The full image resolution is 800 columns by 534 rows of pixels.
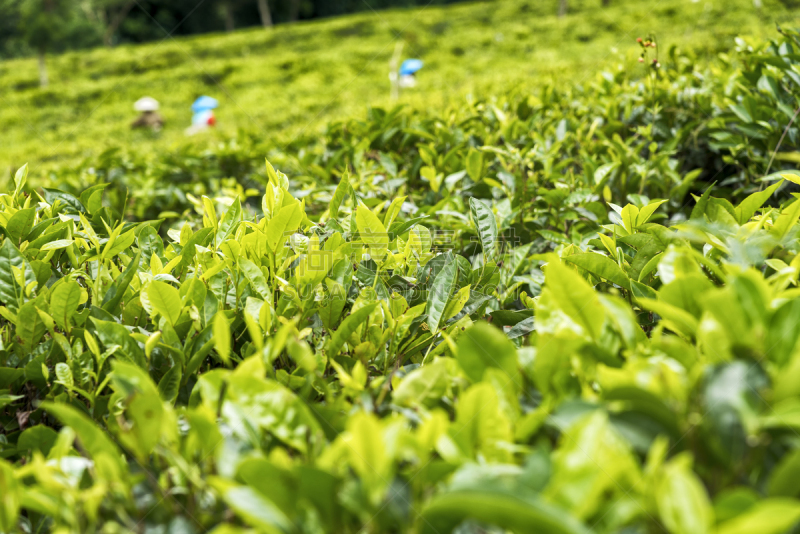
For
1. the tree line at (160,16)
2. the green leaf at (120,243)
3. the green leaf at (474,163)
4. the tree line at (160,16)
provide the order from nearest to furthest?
1. the green leaf at (120,243)
2. the green leaf at (474,163)
3. the tree line at (160,16)
4. the tree line at (160,16)

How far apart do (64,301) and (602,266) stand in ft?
3.86

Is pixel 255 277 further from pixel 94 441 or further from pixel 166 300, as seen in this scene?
pixel 94 441

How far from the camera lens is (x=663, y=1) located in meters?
21.1

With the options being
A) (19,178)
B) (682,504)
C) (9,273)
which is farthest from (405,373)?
(19,178)

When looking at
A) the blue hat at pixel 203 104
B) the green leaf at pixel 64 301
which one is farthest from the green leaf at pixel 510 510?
the blue hat at pixel 203 104

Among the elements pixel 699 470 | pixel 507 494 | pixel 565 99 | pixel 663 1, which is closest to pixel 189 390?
pixel 507 494

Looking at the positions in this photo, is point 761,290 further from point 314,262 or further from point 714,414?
point 314,262

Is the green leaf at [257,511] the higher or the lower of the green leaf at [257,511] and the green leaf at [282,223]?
the lower

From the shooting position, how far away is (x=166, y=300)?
3.66 ft

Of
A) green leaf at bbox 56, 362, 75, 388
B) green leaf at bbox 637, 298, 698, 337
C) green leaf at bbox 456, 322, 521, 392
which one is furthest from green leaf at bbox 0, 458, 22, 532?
green leaf at bbox 637, 298, 698, 337

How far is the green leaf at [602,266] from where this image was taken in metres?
1.19

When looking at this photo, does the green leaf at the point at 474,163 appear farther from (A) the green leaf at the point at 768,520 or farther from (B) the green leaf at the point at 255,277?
(A) the green leaf at the point at 768,520

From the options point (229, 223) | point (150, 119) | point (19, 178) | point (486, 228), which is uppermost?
point (19, 178)

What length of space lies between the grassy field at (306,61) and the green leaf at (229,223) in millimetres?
11177
